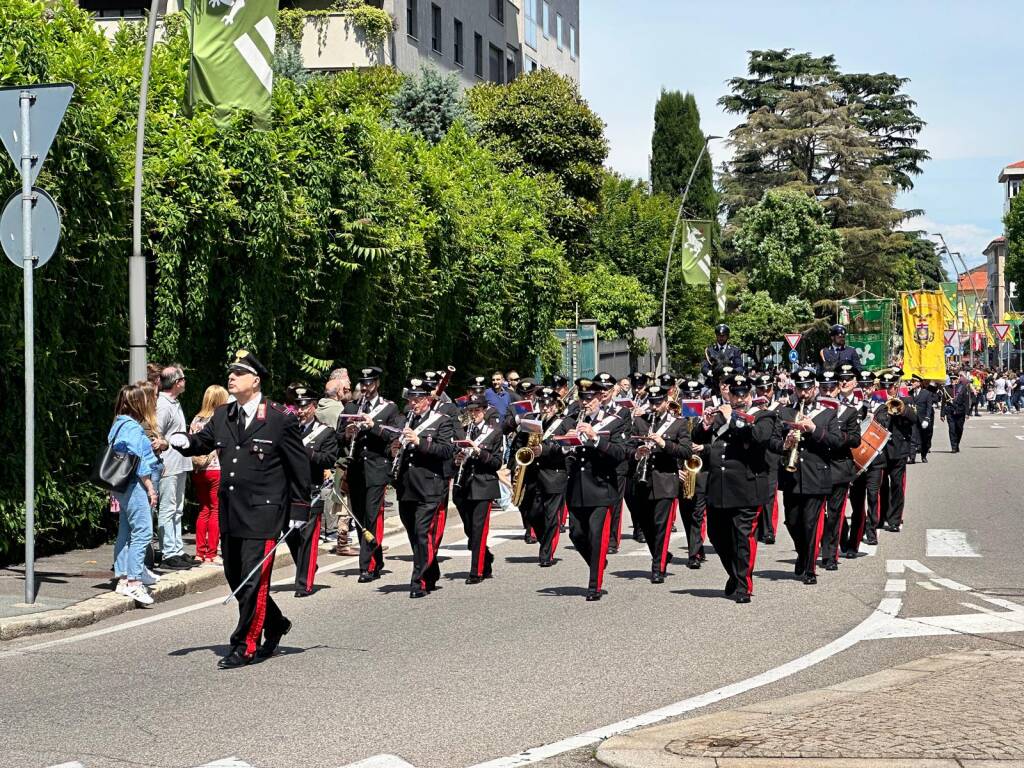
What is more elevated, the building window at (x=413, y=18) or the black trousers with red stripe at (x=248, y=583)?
the building window at (x=413, y=18)

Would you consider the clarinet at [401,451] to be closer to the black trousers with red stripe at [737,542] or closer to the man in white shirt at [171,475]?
the man in white shirt at [171,475]

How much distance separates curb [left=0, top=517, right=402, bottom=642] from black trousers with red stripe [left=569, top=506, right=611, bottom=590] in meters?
3.36

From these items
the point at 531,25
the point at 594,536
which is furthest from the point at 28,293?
the point at 531,25

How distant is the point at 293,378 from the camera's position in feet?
65.3

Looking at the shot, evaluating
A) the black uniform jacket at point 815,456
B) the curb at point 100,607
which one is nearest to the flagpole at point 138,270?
the curb at point 100,607

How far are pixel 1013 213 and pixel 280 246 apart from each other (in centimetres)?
9096

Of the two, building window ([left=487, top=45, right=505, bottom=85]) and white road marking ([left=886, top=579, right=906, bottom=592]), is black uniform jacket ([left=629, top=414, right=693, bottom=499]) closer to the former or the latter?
white road marking ([left=886, top=579, right=906, bottom=592])

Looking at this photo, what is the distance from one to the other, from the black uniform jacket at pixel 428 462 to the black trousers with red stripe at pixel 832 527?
3633 millimetres

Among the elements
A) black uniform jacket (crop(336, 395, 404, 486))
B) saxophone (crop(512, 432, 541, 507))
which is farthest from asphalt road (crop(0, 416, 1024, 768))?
black uniform jacket (crop(336, 395, 404, 486))

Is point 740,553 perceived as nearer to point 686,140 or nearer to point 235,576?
point 235,576

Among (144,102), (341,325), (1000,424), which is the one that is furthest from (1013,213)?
(144,102)

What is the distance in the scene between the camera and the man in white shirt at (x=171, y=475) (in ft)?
44.8

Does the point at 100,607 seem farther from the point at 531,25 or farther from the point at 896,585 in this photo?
the point at 531,25

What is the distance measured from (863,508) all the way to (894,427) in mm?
3152
